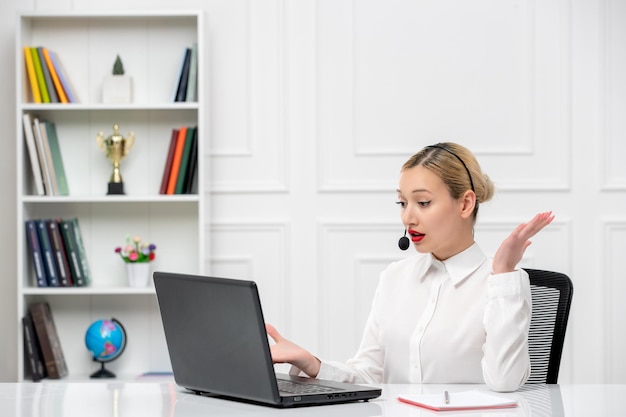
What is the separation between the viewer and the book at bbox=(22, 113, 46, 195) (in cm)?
363

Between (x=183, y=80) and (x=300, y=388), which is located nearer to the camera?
(x=300, y=388)

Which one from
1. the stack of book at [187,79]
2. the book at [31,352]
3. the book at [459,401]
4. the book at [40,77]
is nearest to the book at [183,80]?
the stack of book at [187,79]

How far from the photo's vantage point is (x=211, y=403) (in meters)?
1.62

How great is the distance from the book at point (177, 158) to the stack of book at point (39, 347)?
29.1 inches

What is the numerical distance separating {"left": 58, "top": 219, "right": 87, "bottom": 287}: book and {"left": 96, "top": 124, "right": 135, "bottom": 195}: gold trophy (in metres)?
0.22

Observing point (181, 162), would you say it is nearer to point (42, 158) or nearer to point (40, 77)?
point (42, 158)

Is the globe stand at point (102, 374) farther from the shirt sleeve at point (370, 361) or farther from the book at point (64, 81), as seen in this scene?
the shirt sleeve at point (370, 361)

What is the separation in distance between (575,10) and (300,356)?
252 cm

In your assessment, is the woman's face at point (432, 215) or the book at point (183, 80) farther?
the book at point (183, 80)

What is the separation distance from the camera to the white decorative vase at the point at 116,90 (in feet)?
12.1

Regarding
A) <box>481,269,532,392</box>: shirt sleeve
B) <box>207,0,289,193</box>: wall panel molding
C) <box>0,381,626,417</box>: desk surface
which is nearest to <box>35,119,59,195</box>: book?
<box>207,0,289,193</box>: wall panel molding

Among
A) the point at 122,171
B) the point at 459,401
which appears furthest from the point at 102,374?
the point at 459,401

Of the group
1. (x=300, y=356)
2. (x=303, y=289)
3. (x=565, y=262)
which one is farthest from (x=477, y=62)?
(x=300, y=356)

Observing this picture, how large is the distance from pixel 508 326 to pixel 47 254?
7.81 ft
